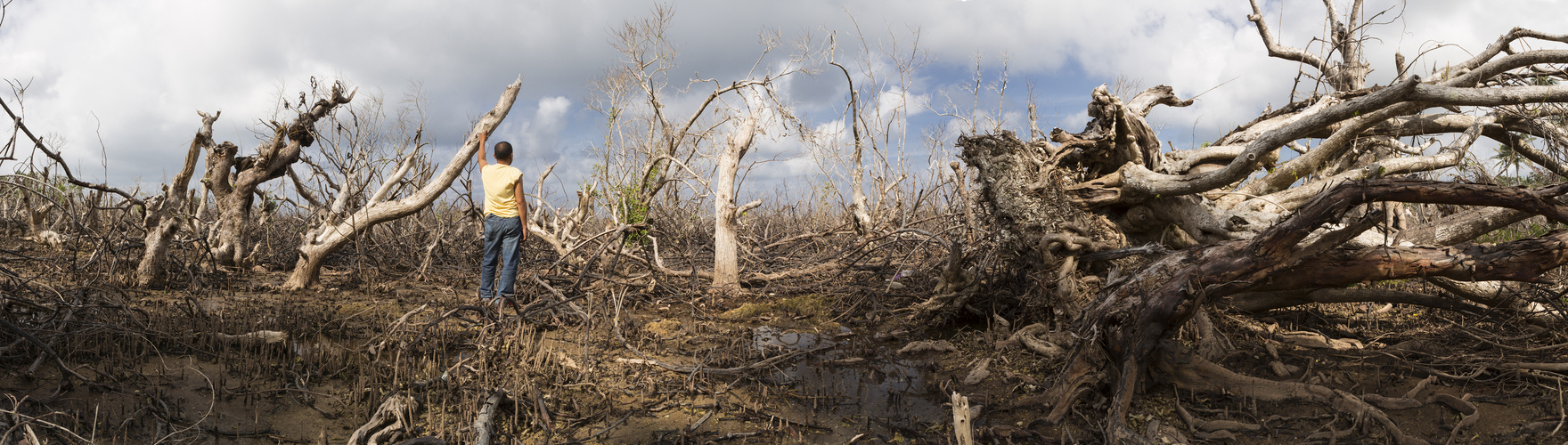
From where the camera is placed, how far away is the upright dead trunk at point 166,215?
8266mm

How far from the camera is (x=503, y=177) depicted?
7184 mm

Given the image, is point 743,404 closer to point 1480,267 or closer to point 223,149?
point 1480,267

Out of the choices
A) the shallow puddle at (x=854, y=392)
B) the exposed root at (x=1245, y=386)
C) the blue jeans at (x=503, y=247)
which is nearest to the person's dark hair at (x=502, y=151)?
the blue jeans at (x=503, y=247)

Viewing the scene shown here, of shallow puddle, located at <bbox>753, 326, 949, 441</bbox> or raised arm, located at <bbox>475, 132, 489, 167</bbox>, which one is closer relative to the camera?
shallow puddle, located at <bbox>753, 326, 949, 441</bbox>

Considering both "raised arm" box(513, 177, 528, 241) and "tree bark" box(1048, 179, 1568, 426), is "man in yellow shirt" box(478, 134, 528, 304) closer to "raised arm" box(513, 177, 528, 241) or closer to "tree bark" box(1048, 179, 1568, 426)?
"raised arm" box(513, 177, 528, 241)

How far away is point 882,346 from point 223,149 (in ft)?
27.3

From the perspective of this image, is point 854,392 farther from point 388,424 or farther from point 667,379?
point 388,424

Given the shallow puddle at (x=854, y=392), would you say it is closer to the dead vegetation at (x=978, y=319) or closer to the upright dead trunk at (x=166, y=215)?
the dead vegetation at (x=978, y=319)

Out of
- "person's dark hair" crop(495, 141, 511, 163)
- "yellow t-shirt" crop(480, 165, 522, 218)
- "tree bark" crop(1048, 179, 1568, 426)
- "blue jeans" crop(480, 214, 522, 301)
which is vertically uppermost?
"person's dark hair" crop(495, 141, 511, 163)

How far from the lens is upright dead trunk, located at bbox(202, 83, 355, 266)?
903 cm

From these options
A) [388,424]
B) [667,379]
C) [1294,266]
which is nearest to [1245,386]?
[1294,266]

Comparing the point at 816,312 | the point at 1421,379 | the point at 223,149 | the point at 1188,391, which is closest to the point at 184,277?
the point at 223,149

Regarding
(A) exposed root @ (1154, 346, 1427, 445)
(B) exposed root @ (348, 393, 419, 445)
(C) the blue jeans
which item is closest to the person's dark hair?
(C) the blue jeans

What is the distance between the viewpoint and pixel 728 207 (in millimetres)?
8508
